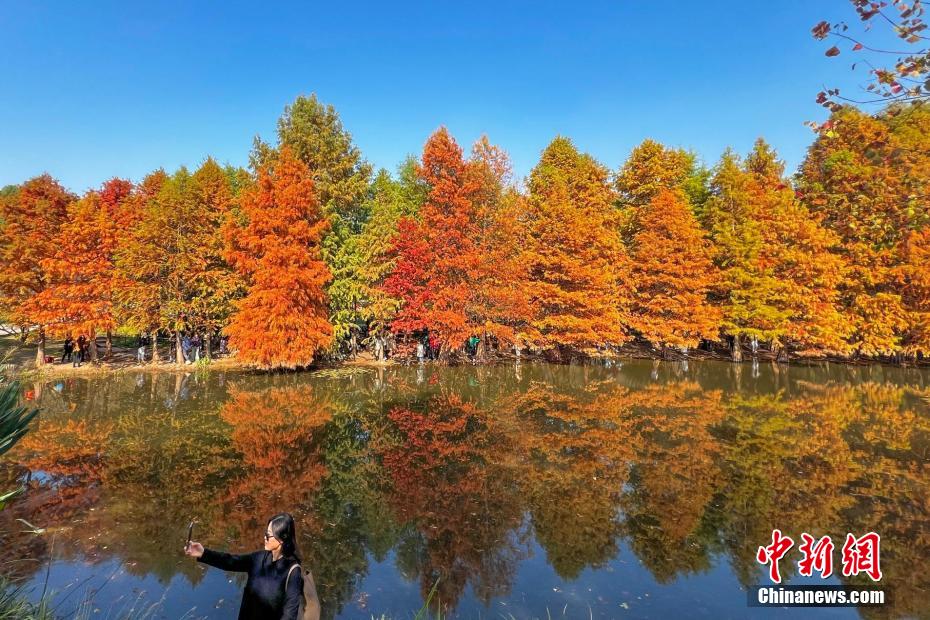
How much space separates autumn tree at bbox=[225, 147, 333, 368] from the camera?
89.5 ft

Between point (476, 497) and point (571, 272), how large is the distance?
23.2 m

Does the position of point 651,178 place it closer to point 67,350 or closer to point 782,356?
point 782,356

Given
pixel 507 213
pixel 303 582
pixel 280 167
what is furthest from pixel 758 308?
pixel 303 582

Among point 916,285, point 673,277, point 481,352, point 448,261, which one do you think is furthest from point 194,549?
point 916,285

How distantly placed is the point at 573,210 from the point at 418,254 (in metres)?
10.8

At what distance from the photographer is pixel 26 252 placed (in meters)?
29.6

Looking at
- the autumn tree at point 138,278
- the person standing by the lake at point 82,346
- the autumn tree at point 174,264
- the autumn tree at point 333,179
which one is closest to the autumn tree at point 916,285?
the autumn tree at point 333,179

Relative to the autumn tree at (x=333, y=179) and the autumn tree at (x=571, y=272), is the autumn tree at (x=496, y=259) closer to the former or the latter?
the autumn tree at (x=571, y=272)

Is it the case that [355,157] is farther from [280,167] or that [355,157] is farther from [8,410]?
[8,410]

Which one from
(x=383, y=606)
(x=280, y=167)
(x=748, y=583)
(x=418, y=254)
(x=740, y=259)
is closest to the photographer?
(x=383, y=606)

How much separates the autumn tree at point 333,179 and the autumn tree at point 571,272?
1211 centimetres

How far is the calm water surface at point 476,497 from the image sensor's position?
25.9 feet

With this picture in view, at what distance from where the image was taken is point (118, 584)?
7793mm

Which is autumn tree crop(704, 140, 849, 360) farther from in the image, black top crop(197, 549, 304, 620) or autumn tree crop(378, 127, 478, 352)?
black top crop(197, 549, 304, 620)
